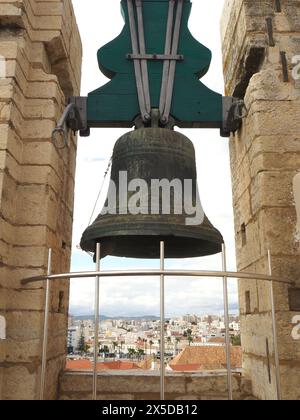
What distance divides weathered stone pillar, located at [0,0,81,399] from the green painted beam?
16.1 inches

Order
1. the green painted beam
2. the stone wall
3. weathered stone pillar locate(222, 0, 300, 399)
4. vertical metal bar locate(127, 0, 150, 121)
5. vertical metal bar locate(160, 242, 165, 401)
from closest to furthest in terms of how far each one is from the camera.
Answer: vertical metal bar locate(160, 242, 165, 401), weathered stone pillar locate(222, 0, 300, 399), the stone wall, vertical metal bar locate(127, 0, 150, 121), the green painted beam

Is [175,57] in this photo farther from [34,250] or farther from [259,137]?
[34,250]

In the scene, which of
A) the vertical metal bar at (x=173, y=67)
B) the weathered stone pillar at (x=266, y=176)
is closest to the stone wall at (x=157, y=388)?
the weathered stone pillar at (x=266, y=176)

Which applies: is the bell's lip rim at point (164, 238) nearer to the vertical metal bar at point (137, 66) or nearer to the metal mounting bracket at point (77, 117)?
the metal mounting bracket at point (77, 117)

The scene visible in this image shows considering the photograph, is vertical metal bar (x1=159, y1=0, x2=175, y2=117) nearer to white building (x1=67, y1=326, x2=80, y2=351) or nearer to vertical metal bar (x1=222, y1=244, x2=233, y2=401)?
vertical metal bar (x1=222, y1=244, x2=233, y2=401)

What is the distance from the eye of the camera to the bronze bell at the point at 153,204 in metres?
2.53

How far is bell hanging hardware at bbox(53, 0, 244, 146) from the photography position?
3309 millimetres

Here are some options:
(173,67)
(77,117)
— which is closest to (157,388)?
(77,117)

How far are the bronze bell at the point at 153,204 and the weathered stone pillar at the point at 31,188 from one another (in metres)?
0.48

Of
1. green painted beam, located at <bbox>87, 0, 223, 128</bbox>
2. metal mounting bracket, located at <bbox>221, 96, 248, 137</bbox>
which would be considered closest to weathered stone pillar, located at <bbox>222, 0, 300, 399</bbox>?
metal mounting bracket, located at <bbox>221, 96, 248, 137</bbox>

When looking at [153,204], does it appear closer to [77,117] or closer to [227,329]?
[227,329]

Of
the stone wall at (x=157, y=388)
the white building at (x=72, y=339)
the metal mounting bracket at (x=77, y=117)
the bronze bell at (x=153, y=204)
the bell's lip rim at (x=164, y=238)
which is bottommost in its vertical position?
the stone wall at (x=157, y=388)

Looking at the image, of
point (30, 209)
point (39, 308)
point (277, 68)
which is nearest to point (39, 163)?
point (30, 209)

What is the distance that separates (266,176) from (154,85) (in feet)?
3.94
